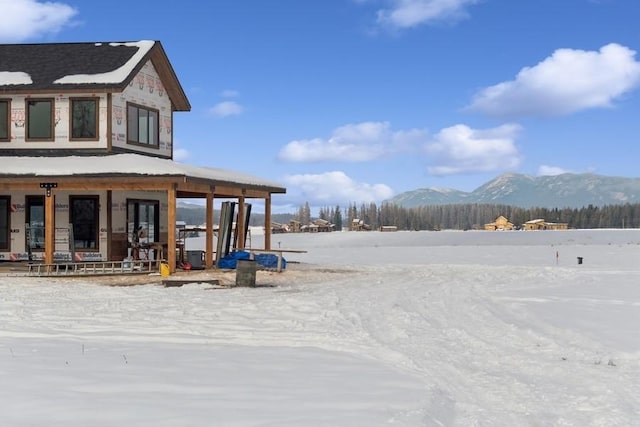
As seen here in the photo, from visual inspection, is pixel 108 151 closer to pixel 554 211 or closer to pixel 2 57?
pixel 2 57

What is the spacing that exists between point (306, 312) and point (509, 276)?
39.8ft

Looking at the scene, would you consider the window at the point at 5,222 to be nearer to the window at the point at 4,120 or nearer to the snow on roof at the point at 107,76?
the window at the point at 4,120

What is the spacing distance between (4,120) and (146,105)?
5014 mm

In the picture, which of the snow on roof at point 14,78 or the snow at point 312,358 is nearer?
the snow at point 312,358

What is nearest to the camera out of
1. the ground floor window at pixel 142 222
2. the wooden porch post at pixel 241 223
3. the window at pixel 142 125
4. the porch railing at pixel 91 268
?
the porch railing at pixel 91 268

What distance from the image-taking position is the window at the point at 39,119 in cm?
2138

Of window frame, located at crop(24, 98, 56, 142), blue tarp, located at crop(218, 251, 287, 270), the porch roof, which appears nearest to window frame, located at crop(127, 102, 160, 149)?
the porch roof

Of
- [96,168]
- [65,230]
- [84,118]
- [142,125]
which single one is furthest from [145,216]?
[96,168]

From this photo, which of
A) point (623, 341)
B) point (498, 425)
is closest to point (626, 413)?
point (498, 425)

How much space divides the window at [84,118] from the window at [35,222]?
8.79ft

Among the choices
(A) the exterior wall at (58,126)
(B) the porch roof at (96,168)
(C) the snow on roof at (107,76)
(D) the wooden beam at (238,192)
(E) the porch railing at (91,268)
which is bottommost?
(E) the porch railing at (91,268)

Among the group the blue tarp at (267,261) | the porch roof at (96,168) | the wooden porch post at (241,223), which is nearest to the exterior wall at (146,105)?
the porch roof at (96,168)

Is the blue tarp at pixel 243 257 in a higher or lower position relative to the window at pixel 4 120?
lower

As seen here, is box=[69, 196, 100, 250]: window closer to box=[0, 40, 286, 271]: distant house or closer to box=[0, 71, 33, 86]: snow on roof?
box=[0, 40, 286, 271]: distant house
